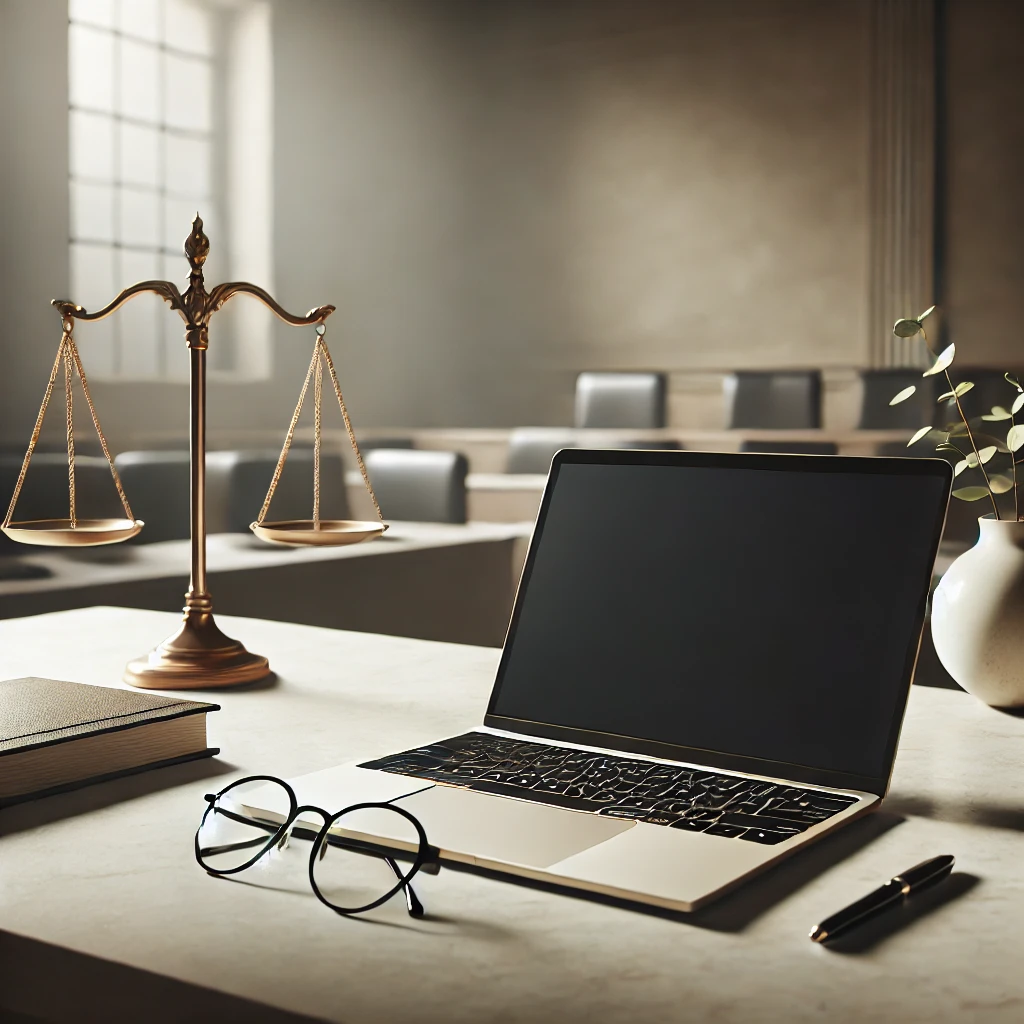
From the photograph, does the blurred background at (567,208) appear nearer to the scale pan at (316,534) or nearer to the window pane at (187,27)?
the window pane at (187,27)

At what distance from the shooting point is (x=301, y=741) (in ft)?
2.86

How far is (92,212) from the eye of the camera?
4352mm

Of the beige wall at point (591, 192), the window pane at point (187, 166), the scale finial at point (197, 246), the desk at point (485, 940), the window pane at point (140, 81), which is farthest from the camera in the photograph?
the beige wall at point (591, 192)

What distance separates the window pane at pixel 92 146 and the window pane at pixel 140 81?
17 centimetres

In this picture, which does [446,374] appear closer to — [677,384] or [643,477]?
[677,384]

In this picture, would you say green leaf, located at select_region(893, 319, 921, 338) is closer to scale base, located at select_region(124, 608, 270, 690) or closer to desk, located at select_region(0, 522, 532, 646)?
scale base, located at select_region(124, 608, 270, 690)

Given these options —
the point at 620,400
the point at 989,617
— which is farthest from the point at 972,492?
the point at 620,400

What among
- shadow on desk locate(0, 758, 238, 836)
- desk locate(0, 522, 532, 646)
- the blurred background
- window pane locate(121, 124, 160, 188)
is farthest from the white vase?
window pane locate(121, 124, 160, 188)

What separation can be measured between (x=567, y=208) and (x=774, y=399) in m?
1.46

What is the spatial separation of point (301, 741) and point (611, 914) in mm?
371

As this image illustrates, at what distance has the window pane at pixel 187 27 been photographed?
4883 millimetres

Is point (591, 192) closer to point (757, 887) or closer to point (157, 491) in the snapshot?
point (157, 491)

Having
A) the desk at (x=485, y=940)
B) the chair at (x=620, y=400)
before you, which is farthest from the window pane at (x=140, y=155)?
the desk at (x=485, y=940)

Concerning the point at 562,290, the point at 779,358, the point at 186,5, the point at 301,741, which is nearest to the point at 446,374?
the point at 562,290
